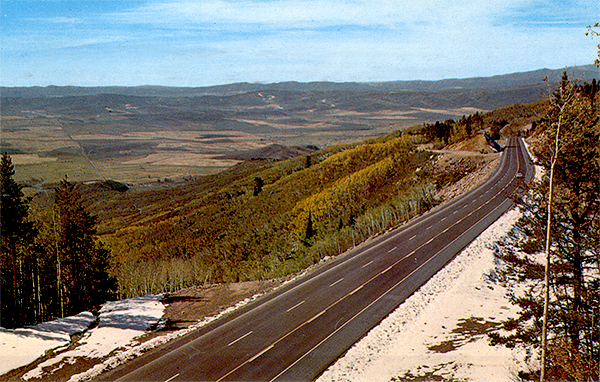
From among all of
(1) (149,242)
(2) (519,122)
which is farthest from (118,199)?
(2) (519,122)

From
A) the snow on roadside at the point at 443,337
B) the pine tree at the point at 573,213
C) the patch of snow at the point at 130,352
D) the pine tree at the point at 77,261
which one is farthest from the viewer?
the pine tree at the point at 77,261

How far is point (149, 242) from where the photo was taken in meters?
66.0

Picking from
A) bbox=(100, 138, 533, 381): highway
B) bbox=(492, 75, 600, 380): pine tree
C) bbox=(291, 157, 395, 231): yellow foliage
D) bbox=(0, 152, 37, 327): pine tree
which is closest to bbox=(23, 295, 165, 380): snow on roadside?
bbox=(100, 138, 533, 381): highway

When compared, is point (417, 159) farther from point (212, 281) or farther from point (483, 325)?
point (483, 325)

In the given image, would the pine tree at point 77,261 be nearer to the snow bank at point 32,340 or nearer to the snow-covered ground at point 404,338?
the snow-covered ground at point 404,338

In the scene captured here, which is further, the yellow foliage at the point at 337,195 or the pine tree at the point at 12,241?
the yellow foliage at the point at 337,195

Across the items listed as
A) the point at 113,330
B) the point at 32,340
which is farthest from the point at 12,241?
the point at 113,330

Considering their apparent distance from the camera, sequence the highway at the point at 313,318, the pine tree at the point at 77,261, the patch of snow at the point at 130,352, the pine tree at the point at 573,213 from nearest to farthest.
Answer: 1. the pine tree at the point at 573,213
2. the highway at the point at 313,318
3. the patch of snow at the point at 130,352
4. the pine tree at the point at 77,261

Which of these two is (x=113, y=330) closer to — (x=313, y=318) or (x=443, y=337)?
(x=313, y=318)

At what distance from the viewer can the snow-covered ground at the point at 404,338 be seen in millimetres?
16766

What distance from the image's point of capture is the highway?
18188mm

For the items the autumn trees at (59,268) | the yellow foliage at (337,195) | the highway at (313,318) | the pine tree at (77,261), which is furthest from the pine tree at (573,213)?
the yellow foliage at (337,195)

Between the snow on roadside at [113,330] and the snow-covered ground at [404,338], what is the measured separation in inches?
1.8

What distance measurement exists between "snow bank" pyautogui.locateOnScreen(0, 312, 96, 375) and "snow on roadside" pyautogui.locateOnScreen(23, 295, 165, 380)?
839mm
